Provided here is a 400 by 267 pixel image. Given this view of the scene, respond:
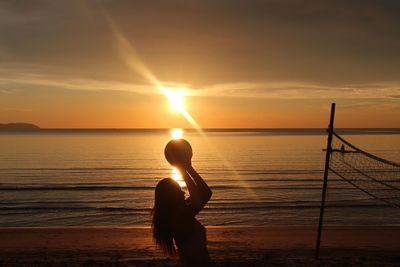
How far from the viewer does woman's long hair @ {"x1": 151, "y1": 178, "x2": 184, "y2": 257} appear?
3383mm

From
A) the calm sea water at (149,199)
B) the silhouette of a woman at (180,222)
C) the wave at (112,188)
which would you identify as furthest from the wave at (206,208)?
the silhouette of a woman at (180,222)

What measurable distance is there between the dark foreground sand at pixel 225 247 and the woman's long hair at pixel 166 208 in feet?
23.5

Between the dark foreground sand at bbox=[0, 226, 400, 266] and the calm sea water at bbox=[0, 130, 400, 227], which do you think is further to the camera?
the calm sea water at bbox=[0, 130, 400, 227]

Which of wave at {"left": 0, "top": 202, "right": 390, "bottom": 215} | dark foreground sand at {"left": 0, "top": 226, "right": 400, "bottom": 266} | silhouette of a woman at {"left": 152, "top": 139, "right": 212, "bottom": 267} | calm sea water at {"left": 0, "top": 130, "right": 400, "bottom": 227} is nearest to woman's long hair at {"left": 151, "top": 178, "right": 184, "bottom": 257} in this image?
silhouette of a woman at {"left": 152, "top": 139, "right": 212, "bottom": 267}

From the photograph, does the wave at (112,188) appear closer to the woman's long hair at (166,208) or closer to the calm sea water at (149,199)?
the calm sea water at (149,199)

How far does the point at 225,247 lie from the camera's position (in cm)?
1276

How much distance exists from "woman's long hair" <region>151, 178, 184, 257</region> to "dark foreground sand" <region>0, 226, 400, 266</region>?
7178mm

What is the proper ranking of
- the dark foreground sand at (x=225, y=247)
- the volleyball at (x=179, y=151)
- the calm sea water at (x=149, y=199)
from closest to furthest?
the volleyball at (x=179, y=151)
the dark foreground sand at (x=225, y=247)
the calm sea water at (x=149, y=199)

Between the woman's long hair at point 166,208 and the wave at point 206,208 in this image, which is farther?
the wave at point 206,208

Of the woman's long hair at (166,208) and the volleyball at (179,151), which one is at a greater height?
the volleyball at (179,151)

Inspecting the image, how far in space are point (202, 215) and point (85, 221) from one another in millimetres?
5303

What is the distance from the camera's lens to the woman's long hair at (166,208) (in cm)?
338

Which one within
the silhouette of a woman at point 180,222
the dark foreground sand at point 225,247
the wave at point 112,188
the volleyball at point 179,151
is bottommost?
the wave at point 112,188

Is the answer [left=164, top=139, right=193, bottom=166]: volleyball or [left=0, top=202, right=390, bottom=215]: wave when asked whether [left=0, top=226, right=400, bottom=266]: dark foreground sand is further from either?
[left=164, top=139, right=193, bottom=166]: volleyball
